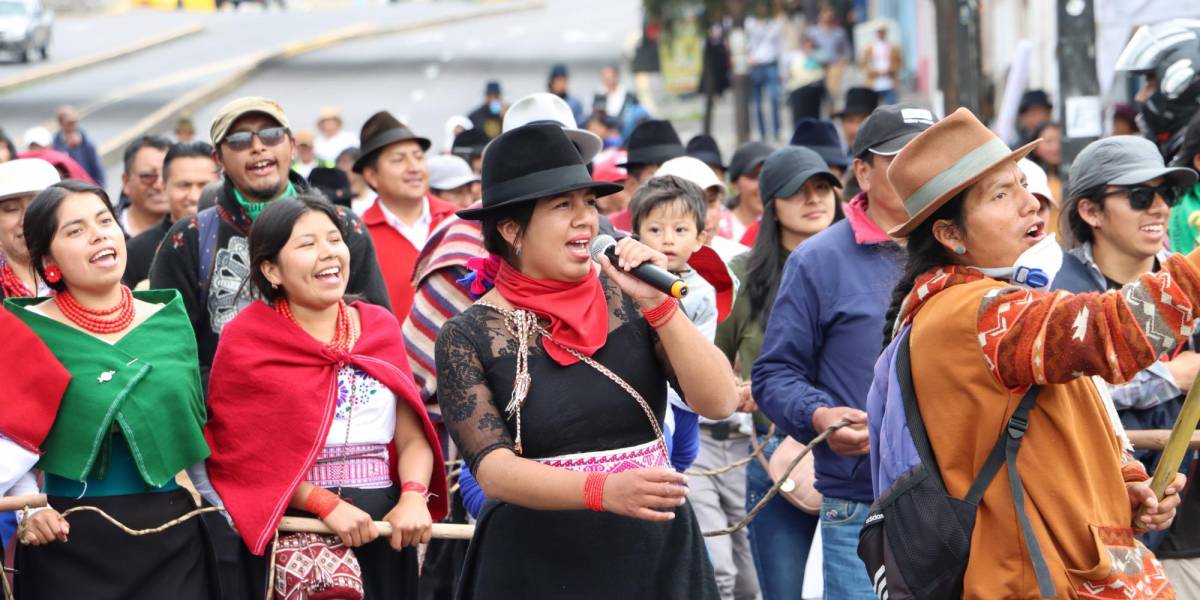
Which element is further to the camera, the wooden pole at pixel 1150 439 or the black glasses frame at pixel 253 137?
the black glasses frame at pixel 253 137

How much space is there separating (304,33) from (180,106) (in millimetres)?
18342

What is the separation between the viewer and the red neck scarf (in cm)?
443

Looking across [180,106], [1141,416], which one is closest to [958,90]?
[1141,416]

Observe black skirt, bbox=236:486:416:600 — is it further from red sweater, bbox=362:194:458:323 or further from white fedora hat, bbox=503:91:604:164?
red sweater, bbox=362:194:458:323

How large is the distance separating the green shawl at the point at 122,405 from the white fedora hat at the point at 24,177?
1646 mm

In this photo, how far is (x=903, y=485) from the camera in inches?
160

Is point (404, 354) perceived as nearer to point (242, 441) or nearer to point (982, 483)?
point (242, 441)

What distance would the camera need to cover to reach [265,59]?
142 feet

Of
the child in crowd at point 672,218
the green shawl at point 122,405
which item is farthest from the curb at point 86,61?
the green shawl at point 122,405

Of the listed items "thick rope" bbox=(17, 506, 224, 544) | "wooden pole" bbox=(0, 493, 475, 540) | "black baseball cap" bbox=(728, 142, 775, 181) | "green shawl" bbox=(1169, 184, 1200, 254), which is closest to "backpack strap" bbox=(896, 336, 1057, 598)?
"wooden pole" bbox=(0, 493, 475, 540)

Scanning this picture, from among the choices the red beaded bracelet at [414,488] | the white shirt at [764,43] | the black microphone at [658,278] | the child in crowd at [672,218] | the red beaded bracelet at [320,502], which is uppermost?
the black microphone at [658,278]

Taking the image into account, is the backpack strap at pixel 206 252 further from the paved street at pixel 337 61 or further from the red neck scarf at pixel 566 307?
the paved street at pixel 337 61

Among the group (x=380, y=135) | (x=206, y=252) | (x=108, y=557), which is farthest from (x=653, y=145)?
(x=108, y=557)

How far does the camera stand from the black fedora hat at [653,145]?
9.75 metres
